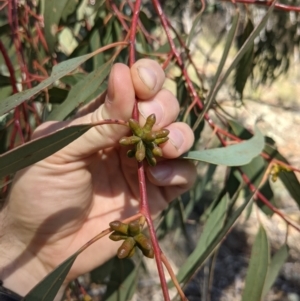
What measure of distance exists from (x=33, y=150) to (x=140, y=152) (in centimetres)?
13

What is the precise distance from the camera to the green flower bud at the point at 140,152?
2.19 feet

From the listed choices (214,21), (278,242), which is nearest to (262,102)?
(214,21)

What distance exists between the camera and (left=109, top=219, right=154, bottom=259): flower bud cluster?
610 millimetres

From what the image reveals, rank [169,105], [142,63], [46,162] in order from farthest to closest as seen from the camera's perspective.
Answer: [46,162], [169,105], [142,63]

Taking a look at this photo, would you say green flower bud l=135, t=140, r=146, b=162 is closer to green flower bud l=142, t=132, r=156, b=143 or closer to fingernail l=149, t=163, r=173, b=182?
green flower bud l=142, t=132, r=156, b=143

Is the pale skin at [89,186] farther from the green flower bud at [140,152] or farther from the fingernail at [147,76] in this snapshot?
the green flower bud at [140,152]

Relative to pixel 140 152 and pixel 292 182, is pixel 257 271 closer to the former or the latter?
pixel 292 182

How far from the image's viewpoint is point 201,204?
2.96 meters

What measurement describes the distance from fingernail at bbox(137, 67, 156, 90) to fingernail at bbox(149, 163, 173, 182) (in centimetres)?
20

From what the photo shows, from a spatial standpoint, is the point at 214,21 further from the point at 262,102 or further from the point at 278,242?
the point at 262,102

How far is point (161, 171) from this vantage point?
999mm

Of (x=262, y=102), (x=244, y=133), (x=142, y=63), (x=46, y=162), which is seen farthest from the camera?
(x=262, y=102)

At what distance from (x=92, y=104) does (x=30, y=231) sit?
302mm

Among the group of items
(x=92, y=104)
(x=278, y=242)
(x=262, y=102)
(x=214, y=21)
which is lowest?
(x=262, y=102)
